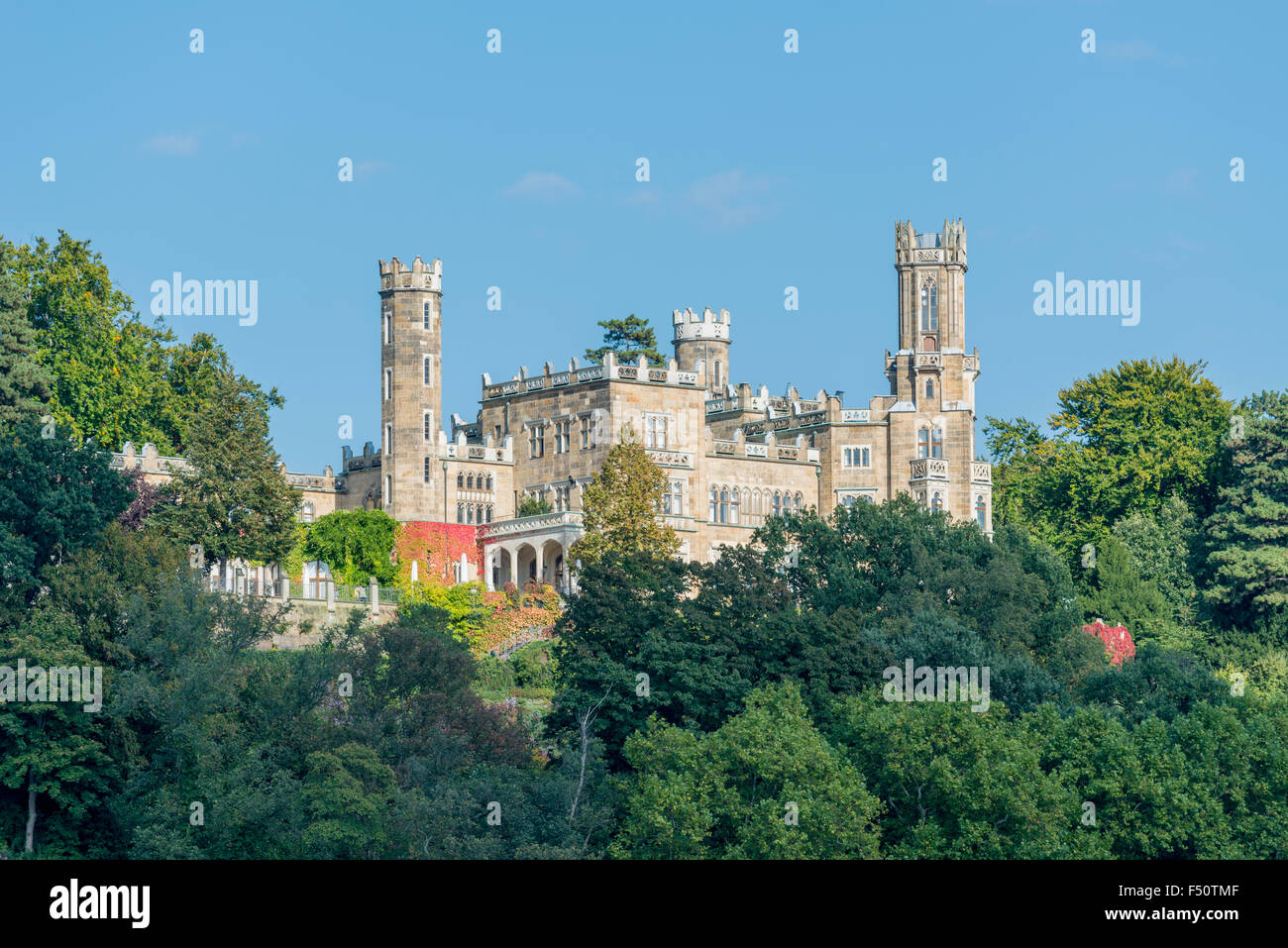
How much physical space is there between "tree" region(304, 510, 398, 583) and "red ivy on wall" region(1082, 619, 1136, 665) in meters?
22.8

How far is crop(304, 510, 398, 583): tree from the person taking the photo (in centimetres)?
8612

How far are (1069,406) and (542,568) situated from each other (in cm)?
2287

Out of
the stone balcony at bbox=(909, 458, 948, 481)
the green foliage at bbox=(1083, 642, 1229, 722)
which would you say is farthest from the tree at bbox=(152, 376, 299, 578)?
the stone balcony at bbox=(909, 458, 948, 481)

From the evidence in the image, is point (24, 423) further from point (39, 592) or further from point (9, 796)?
point (9, 796)

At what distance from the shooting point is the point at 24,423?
69.7 m

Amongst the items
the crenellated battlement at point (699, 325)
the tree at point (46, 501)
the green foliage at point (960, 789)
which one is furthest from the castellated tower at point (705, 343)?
the green foliage at point (960, 789)

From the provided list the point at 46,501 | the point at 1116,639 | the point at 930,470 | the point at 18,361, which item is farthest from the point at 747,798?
the point at 930,470

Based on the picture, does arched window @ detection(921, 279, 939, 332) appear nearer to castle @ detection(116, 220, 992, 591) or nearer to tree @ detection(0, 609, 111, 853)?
castle @ detection(116, 220, 992, 591)

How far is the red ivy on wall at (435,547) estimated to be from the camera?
88.2m

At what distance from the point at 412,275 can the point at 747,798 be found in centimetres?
Answer: 3913

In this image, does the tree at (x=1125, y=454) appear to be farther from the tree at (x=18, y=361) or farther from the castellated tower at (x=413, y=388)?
the tree at (x=18, y=361)

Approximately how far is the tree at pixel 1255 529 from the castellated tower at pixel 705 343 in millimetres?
28783

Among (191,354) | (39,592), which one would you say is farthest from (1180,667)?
(191,354)

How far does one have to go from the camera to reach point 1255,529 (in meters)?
84.8
